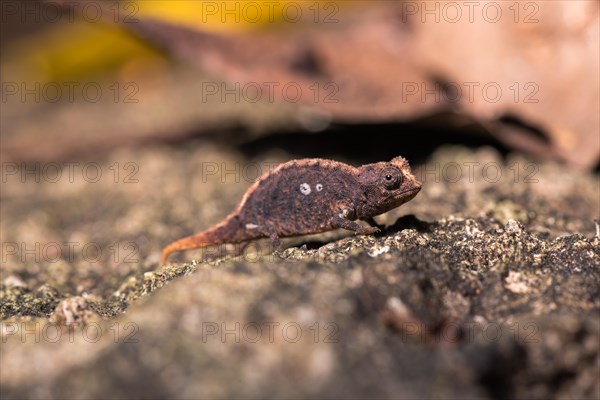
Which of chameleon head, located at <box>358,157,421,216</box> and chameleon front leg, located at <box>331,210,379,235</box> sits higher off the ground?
chameleon head, located at <box>358,157,421,216</box>

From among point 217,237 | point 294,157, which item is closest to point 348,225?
point 217,237

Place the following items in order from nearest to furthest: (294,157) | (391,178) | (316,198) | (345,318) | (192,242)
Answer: (345,318)
(391,178)
(316,198)
(192,242)
(294,157)

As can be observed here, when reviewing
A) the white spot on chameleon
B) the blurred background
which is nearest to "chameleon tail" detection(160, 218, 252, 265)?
the blurred background

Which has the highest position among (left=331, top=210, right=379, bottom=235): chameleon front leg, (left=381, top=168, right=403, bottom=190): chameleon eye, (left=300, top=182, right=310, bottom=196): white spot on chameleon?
(left=381, top=168, right=403, bottom=190): chameleon eye

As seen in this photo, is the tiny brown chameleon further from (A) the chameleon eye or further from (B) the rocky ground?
(B) the rocky ground

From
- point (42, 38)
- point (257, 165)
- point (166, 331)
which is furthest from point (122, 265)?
point (42, 38)

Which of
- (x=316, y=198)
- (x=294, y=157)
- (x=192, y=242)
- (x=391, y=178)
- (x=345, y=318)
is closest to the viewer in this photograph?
(x=345, y=318)

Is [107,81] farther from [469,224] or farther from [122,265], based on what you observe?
[469,224]

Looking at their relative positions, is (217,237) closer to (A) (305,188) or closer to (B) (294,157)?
(A) (305,188)
